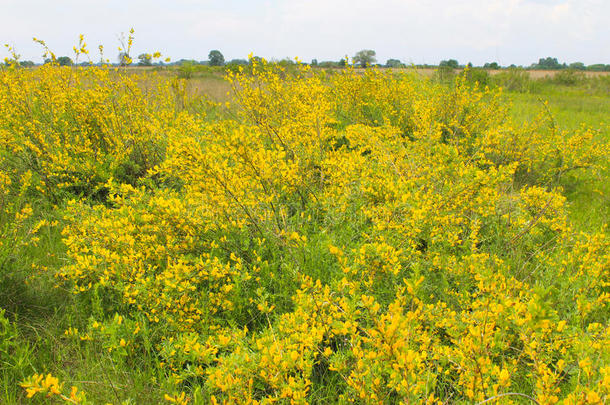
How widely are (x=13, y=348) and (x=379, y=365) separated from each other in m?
2.09

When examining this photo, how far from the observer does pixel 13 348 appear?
2061mm

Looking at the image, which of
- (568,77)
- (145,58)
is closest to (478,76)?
(568,77)

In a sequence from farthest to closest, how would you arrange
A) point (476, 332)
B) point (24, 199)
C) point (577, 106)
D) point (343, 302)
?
point (577, 106)
point (24, 199)
point (343, 302)
point (476, 332)

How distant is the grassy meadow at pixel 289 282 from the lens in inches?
56.3

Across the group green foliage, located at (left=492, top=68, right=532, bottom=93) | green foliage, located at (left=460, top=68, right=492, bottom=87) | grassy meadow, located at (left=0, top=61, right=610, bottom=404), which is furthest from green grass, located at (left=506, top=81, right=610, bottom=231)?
green foliage, located at (left=460, top=68, right=492, bottom=87)

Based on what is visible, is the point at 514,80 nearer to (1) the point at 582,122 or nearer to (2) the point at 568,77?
(2) the point at 568,77

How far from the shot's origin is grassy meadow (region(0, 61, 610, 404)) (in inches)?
56.3

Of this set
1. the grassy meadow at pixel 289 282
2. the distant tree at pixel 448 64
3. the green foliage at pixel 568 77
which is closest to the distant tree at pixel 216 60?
the distant tree at pixel 448 64

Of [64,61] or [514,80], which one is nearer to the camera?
[64,61]

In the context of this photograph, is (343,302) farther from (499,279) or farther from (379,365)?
(499,279)

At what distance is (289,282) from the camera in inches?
87.7

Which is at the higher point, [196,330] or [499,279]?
[499,279]

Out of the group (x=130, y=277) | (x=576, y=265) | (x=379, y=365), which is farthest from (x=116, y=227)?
(x=576, y=265)

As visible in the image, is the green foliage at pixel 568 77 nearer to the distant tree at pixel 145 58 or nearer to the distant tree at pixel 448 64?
the distant tree at pixel 448 64
